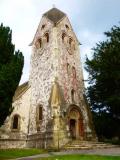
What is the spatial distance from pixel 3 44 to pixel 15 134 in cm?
1260

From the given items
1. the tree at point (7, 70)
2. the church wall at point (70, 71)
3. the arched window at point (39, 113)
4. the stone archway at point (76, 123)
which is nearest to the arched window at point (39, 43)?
the church wall at point (70, 71)

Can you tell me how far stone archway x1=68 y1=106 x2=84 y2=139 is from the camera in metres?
28.0

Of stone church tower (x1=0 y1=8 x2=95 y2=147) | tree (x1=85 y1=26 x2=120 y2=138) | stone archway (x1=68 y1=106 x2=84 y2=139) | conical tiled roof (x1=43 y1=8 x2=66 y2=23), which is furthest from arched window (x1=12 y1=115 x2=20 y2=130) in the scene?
conical tiled roof (x1=43 y1=8 x2=66 y2=23)

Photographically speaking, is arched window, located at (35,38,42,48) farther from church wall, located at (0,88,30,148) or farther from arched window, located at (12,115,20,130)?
arched window, located at (12,115,20,130)

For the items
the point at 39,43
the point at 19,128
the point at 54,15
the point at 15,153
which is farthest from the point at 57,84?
the point at 54,15

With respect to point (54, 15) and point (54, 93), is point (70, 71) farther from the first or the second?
point (54, 15)

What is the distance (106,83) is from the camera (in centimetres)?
2850

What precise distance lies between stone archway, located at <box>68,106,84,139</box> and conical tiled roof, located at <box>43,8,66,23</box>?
13.0m

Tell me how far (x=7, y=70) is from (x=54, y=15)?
66.4 ft

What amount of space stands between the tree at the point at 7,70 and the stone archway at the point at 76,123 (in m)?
11.6

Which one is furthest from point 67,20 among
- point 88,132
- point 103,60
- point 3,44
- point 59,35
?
point 3,44

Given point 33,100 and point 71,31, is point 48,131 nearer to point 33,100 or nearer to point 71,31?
point 33,100

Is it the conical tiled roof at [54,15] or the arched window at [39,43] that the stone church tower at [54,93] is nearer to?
the arched window at [39,43]

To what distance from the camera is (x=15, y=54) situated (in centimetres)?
1873
